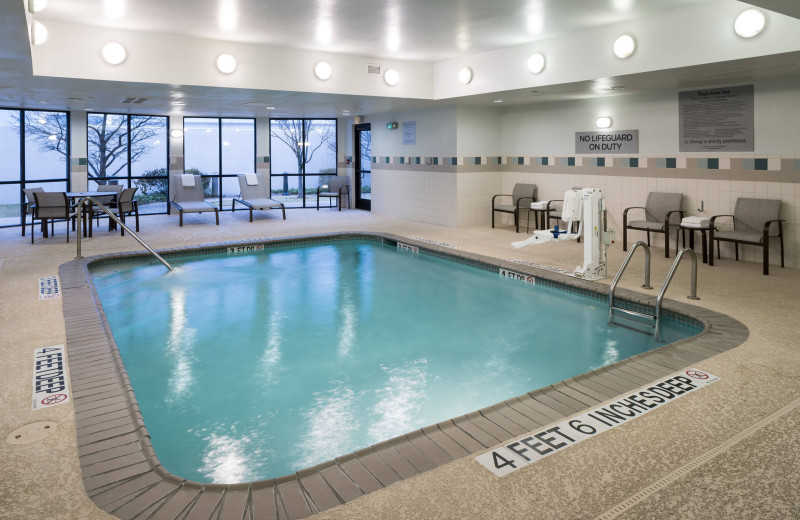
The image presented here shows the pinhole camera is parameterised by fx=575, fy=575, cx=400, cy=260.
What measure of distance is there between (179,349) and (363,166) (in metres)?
9.42

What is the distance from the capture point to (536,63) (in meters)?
7.12

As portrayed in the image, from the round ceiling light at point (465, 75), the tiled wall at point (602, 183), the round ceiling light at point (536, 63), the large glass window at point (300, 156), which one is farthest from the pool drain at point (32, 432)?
the large glass window at point (300, 156)

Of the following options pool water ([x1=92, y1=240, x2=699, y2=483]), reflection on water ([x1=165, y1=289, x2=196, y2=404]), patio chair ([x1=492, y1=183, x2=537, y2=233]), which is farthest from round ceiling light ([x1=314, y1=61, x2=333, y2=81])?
patio chair ([x1=492, y1=183, x2=537, y2=233])

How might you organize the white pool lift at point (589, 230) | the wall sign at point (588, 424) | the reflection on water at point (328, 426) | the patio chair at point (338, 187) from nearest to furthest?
the wall sign at point (588, 424) → the reflection on water at point (328, 426) → the white pool lift at point (589, 230) → the patio chair at point (338, 187)

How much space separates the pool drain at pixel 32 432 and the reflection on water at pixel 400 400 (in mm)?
1560

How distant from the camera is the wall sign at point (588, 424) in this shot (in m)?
2.42

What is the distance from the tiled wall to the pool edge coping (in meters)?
3.22

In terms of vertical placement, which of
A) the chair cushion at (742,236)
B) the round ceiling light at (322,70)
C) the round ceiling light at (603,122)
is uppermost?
the round ceiling light at (322,70)

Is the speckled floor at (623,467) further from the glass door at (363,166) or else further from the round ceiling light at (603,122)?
the glass door at (363,166)

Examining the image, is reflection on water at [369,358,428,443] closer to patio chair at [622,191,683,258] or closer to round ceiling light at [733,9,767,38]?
round ceiling light at [733,9,767,38]

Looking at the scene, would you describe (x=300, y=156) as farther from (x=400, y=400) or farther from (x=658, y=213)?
(x=400, y=400)

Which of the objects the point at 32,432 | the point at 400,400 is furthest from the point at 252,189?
the point at 32,432

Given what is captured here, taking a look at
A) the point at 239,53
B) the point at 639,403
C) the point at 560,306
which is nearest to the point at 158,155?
the point at 239,53

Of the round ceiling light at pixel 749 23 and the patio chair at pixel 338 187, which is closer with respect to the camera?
the round ceiling light at pixel 749 23
